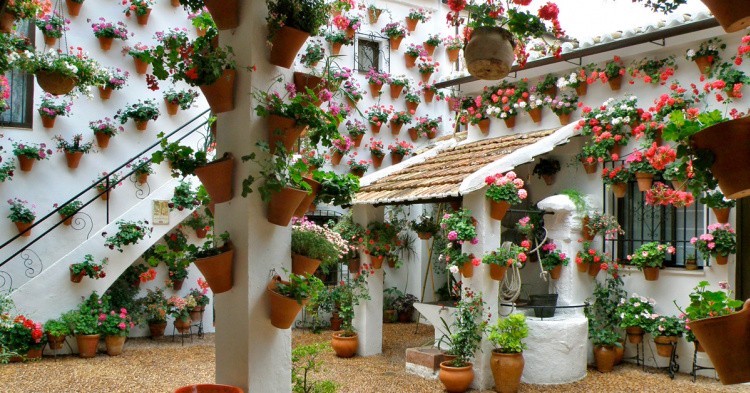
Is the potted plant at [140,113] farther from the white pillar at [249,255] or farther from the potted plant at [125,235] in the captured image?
the white pillar at [249,255]

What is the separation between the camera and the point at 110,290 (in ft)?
30.3

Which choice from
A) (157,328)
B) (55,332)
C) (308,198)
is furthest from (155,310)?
(308,198)

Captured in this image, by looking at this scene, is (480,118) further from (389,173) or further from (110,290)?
(110,290)

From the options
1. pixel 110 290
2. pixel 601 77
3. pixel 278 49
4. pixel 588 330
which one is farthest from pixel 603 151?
pixel 110 290

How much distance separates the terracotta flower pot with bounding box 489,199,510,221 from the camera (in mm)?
7117

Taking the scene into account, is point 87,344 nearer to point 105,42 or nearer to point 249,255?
point 105,42

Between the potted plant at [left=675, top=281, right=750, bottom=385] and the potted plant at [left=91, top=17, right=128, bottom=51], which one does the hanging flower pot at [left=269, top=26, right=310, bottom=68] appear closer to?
the potted plant at [left=675, top=281, right=750, bottom=385]

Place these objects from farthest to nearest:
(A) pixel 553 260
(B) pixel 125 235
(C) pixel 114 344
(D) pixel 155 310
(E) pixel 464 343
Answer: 1. (D) pixel 155 310
2. (B) pixel 125 235
3. (C) pixel 114 344
4. (A) pixel 553 260
5. (E) pixel 464 343

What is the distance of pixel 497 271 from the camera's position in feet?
23.3

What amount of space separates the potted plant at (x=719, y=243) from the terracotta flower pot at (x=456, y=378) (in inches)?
121

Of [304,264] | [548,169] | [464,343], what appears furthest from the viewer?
[548,169]

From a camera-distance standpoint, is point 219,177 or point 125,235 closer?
point 219,177

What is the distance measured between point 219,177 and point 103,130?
710 cm

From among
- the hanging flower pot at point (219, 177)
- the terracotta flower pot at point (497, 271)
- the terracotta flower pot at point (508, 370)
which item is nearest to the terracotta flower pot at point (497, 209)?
the terracotta flower pot at point (497, 271)
